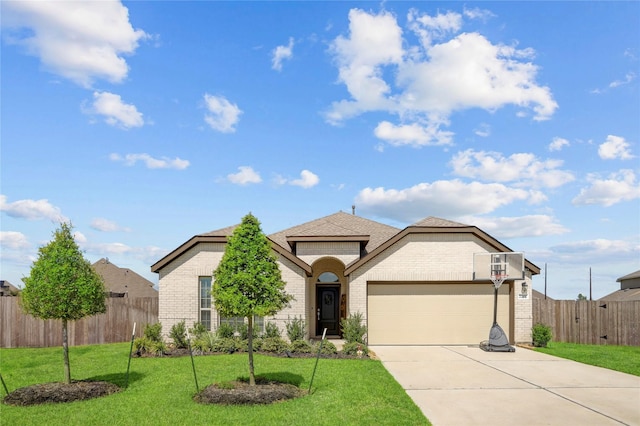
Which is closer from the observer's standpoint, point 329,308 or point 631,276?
point 329,308

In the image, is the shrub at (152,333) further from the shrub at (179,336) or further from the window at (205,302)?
the window at (205,302)

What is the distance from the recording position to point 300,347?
628 inches

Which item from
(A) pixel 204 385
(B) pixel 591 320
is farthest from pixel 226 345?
(B) pixel 591 320

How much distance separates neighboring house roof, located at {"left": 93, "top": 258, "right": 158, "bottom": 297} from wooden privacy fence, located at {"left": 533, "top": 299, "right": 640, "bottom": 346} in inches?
1032

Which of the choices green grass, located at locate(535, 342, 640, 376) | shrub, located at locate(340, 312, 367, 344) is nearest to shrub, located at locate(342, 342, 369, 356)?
shrub, located at locate(340, 312, 367, 344)

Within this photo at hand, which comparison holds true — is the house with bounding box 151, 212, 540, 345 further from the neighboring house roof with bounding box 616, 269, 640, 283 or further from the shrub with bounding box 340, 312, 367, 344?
the neighboring house roof with bounding box 616, 269, 640, 283

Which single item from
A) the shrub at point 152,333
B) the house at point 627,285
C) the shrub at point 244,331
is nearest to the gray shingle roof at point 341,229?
the shrub at point 244,331

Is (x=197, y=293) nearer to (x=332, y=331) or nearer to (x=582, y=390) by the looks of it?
(x=332, y=331)

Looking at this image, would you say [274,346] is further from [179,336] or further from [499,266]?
[499,266]

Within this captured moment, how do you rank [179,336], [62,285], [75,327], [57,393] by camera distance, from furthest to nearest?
[75,327] → [179,336] → [62,285] → [57,393]

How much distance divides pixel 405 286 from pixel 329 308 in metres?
4.04

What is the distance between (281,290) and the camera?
10953 mm

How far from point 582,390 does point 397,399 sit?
179 inches

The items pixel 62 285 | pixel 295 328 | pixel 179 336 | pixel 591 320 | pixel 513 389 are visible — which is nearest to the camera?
pixel 62 285
